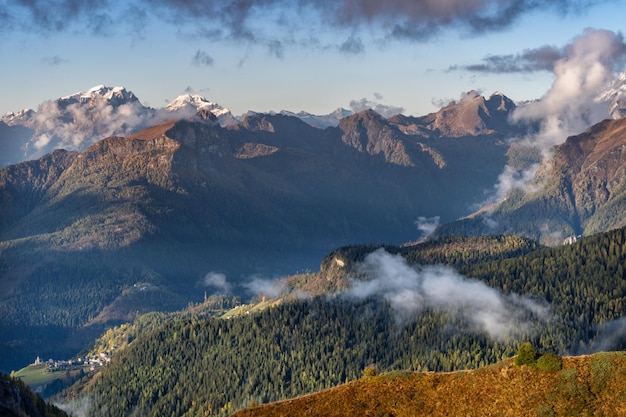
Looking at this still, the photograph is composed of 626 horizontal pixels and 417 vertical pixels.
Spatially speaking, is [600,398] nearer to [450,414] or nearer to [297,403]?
[450,414]

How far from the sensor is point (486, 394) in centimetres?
14488

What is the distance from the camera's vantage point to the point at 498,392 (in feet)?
473

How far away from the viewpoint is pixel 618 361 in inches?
5689

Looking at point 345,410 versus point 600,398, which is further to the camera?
point 345,410

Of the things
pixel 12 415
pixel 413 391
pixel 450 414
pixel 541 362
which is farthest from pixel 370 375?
pixel 12 415

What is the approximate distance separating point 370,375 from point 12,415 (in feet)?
313

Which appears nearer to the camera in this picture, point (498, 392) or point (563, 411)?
point (563, 411)

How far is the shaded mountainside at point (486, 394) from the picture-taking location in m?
137

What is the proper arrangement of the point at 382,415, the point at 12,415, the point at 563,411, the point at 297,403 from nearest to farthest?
the point at 563,411 → the point at 382,415 → the point at 297,403 → the point at 12,415

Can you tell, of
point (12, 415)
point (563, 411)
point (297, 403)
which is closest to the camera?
point (563, 411)

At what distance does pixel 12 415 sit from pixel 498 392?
12155 centimetres

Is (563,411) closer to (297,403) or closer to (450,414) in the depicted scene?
(450,414)

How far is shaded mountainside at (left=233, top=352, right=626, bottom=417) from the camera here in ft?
451

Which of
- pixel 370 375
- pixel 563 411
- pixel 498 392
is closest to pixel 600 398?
pixel 563 411
